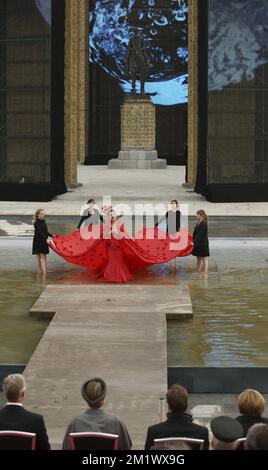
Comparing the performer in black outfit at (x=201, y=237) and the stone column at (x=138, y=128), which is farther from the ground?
the stone column at (x=138, y=128)

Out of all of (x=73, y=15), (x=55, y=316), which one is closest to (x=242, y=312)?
(x=55, y=316)

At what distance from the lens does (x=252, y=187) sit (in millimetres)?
29516

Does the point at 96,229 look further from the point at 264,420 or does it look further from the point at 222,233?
the point at 264,420

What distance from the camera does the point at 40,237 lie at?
17562 millimetres

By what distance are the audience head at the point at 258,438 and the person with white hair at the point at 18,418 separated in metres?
1.43

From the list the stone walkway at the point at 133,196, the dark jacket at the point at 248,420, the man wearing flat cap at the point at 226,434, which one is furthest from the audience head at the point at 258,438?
the stone walkway at the point at 133,196

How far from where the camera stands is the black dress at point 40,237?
17.5m

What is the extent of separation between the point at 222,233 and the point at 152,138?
29.9 meters

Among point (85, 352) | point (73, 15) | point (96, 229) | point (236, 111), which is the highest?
point (73, 15)

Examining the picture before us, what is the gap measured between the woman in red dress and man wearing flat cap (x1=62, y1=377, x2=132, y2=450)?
1059cm

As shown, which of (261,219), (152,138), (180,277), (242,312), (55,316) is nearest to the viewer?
(55,316)

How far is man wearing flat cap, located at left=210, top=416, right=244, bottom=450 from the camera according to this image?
572cm

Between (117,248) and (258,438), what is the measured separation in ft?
38.9

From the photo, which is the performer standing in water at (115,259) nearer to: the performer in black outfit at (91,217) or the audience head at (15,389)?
the performer in black outfit at (91,217)
